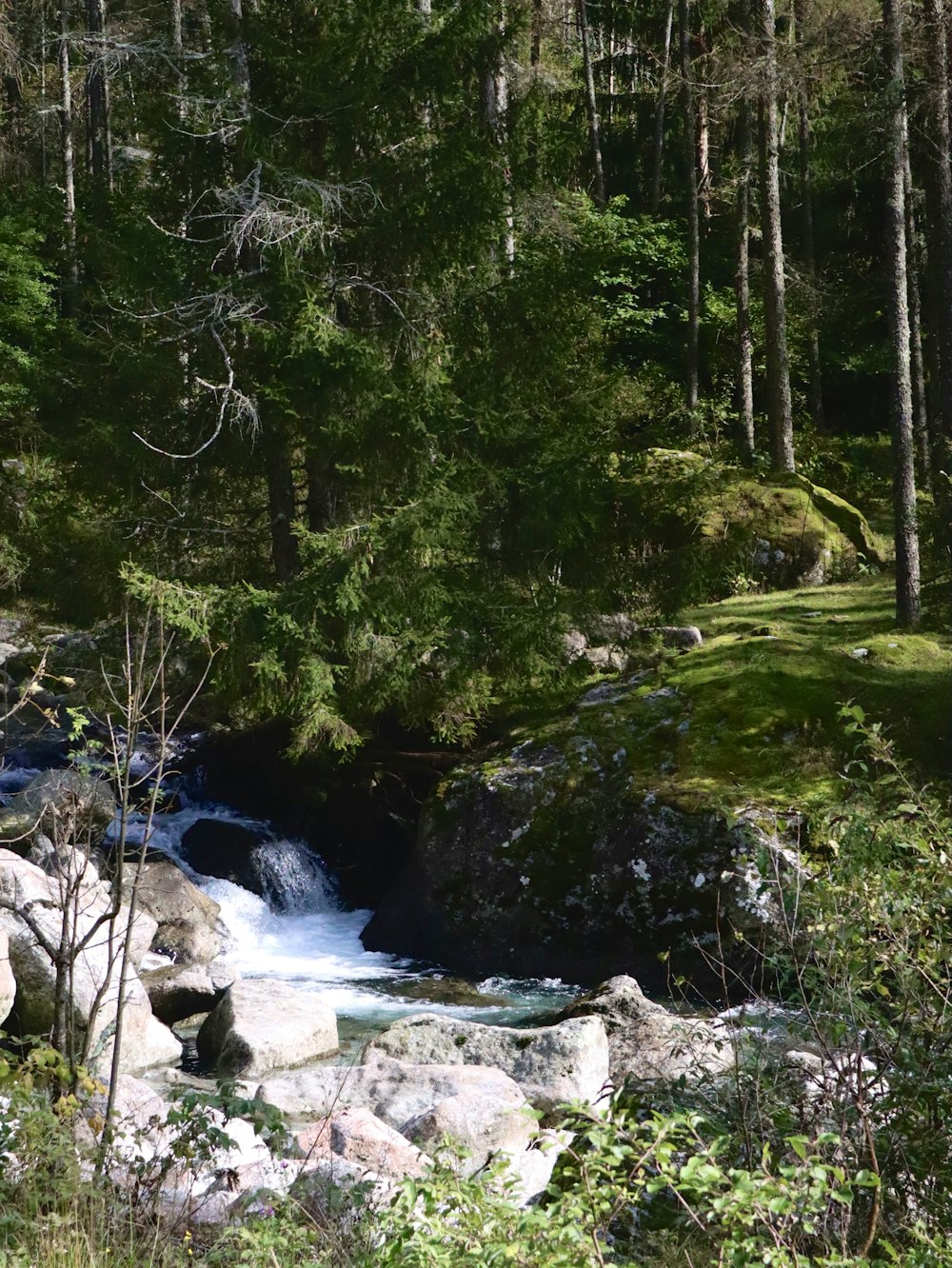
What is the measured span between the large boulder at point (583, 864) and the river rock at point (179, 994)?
74.9 inches

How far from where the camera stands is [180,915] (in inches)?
418

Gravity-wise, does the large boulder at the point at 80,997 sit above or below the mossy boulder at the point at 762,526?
below

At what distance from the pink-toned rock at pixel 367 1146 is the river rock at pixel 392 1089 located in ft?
2.54

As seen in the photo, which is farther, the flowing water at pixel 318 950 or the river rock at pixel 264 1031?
the flowing water at pixel 318 950

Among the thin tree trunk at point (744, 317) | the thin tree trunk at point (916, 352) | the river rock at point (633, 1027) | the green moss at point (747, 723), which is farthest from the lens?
the thin tree trunk at point (916, 352)

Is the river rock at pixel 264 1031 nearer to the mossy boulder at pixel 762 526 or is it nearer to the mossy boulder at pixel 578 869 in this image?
the mossy boulder at pixel 578 869

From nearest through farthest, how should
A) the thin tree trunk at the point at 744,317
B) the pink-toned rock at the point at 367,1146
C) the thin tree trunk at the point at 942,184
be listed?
1. the pink-toned rock at the point at 367,1146
2. the thin tree trunk at the point at 942,184
3. the thin tree trunk at the point at 744,317

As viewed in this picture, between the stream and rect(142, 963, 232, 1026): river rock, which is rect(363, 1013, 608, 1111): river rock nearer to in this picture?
the stream

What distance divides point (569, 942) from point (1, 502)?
1080 centimetres

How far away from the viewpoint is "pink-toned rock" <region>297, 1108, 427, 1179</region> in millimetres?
5449

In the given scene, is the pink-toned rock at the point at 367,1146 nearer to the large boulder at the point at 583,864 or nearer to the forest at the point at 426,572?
the forest at the point at 426,572

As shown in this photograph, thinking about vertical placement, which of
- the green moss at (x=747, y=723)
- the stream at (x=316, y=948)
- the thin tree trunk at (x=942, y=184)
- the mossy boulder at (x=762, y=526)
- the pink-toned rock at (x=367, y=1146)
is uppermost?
the thin tree trunk at (x=942, y=184)

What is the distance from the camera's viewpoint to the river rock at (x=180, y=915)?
10266 mm

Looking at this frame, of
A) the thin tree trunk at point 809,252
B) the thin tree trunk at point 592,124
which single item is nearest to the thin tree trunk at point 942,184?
the thin tree trunk at point 809,252
